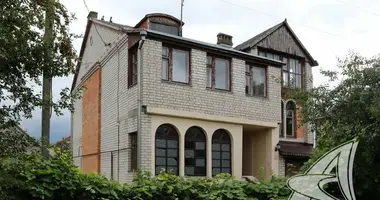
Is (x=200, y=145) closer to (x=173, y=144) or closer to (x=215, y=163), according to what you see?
(x=215, y=163)

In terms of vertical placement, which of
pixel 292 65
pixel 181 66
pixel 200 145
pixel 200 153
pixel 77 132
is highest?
pixel 292 65

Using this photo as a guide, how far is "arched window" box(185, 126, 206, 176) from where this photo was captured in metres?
15.4

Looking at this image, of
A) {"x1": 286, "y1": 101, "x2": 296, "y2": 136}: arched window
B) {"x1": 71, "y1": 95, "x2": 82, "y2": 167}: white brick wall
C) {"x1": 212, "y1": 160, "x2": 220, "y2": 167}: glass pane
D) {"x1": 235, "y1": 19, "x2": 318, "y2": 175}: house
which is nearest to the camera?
{"x1": 212, "y1": 160, "x2": 220, "y2": 167}: glass pane

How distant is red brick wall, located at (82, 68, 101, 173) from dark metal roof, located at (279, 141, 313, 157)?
7.32 m

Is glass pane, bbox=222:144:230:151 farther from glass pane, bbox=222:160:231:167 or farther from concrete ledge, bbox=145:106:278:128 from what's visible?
concrete ledge, bbox=145:106:278:128

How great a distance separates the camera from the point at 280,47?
2038 centimetres

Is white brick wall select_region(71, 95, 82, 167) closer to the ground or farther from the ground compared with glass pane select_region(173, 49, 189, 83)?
closer to the ground

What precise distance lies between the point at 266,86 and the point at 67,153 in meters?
12.1

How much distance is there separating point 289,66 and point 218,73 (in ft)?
17.3

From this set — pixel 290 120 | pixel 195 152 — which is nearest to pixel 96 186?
pixel 195 152

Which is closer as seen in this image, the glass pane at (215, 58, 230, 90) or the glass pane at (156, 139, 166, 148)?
the glass pane at (156, 139, 166, 148)

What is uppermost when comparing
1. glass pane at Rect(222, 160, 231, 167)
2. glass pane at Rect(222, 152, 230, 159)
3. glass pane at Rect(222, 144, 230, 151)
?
glass pane at Rect(222, 144, 230, 151)

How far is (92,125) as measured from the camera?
19.4 metres

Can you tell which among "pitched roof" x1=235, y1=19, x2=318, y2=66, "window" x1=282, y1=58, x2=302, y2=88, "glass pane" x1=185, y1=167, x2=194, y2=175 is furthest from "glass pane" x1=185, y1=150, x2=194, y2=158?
"window" x1=282, y1=58, x2=302, y2=88
